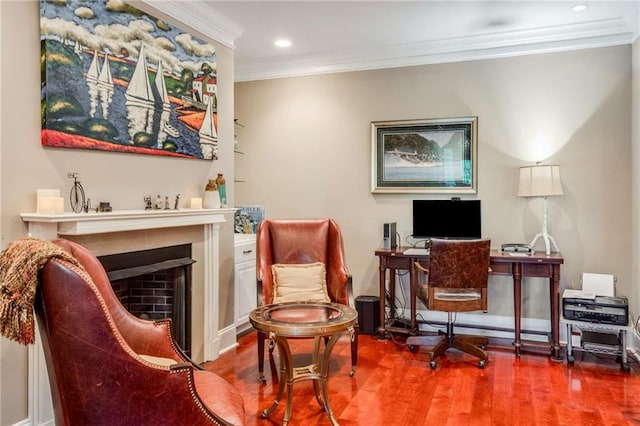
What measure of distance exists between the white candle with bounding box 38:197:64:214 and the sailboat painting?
306 mm

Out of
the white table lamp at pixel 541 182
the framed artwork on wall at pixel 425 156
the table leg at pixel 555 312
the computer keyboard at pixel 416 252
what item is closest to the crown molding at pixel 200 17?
the framed artwork on wall at pixel 425 156

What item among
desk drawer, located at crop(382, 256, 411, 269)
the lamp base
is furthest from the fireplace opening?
the lamp base

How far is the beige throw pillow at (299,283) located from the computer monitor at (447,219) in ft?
4.08

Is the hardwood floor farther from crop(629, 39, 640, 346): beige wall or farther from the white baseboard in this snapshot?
crop(629, 39, 640, 346): beige wall

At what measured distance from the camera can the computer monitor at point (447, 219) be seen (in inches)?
168

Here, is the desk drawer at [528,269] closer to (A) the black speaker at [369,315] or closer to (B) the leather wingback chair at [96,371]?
(A) the black speaker at [369,315]

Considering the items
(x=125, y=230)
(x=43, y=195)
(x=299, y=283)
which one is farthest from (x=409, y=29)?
(x=43, y=195)

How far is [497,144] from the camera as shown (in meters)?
4.38

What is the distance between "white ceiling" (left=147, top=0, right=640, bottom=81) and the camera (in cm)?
357

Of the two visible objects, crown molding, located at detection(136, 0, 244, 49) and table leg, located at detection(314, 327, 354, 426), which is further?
crown molding, located at detection(136, 0, 244, 49)

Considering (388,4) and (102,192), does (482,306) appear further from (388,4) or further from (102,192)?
(102,192)

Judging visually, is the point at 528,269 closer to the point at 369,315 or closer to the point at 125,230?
the point at 369,315

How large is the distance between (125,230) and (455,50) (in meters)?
3.36

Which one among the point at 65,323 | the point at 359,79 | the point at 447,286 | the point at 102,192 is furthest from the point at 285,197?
the point at 65,323
